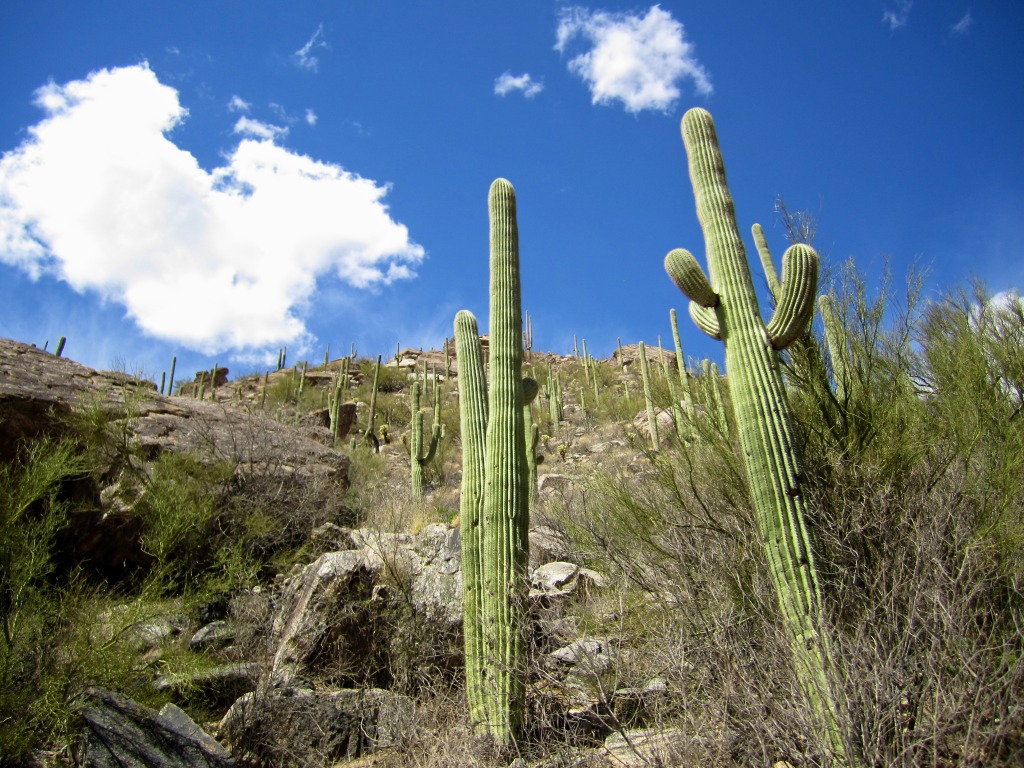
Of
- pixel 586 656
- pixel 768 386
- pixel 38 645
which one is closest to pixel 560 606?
pixel 586 656

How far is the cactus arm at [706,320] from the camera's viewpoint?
492 centimetres

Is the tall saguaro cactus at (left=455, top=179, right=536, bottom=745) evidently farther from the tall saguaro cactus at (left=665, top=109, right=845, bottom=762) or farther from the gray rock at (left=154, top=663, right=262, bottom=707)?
the gray rock at (left=154, top=663, right=262, bottom=707)

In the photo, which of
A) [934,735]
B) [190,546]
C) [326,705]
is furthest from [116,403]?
[934,735]

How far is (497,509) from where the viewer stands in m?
4.85

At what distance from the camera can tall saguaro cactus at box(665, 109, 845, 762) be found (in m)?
3.68

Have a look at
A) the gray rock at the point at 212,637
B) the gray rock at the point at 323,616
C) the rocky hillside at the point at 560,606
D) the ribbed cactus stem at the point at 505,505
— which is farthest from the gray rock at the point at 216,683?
the ribbed cactus stem at the point at 505,505

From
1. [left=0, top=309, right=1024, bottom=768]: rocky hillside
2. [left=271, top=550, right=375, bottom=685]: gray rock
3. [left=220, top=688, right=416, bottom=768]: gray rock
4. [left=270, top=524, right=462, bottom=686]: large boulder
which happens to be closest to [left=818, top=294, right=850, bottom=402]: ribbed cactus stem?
[left=0, top=309, right=1024, bottom=768]: rocky hillside

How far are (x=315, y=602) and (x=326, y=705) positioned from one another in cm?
107

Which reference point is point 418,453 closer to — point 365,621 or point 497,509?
point 365,621

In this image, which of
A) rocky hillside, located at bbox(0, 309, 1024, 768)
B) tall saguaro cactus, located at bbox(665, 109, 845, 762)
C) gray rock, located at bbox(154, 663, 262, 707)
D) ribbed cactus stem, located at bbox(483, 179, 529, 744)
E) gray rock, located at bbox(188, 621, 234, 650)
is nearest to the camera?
rocky hillside, located at bbox(0, 309, 1024, 768)

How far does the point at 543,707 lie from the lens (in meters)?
4.30

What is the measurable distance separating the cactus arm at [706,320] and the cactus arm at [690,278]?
69 mm

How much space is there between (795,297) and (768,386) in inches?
28.8

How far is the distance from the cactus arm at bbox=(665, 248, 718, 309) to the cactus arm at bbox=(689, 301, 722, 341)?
69 millimetres
